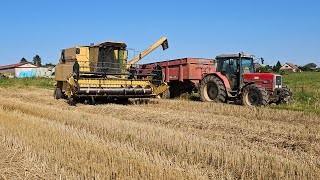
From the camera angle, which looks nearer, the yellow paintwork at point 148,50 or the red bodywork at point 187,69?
the red bodywork at point 187,69

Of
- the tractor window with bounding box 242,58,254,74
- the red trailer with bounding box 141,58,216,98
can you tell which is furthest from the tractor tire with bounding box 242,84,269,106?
the red trailer with bounding box 141,58,216,98

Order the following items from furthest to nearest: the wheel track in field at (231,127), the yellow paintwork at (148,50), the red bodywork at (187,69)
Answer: the yellow paintwork at (148,50) → the red bodywork at (187,69) → the wheel track in field at (231,127)

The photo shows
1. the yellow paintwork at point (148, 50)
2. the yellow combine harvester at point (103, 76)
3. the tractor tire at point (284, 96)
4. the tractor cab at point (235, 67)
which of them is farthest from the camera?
the yellow paintwork at point (148, 50)

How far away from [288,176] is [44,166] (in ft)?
9.23

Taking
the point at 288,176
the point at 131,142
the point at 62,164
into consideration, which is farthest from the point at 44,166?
the point at 288,176

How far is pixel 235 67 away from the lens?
1388 cm

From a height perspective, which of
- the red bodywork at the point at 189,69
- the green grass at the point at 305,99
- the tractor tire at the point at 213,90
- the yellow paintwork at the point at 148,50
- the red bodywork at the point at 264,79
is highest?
the yellow paintwork at the point at 148,50

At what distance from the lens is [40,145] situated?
18.5 ft

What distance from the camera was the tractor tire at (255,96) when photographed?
1226 centimetres

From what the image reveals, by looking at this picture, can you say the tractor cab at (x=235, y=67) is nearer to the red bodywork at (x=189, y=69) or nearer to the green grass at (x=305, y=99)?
the red bodywork at (x=189, y=69)

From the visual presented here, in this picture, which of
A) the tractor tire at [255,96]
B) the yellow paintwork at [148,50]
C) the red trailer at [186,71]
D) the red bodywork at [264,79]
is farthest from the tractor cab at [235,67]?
the yellow paintwork at [148,50]

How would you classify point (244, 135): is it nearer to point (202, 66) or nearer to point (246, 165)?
point (246, 165)

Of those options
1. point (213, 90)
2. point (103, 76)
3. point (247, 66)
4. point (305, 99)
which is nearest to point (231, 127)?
Answer: point (247, 66)

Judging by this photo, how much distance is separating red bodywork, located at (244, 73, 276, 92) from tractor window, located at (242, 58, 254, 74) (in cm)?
34
